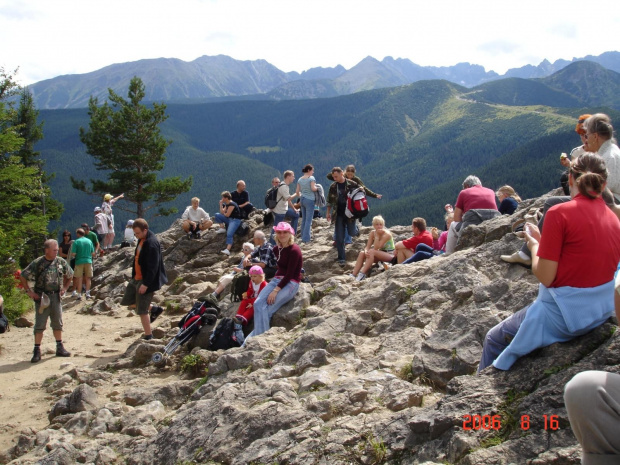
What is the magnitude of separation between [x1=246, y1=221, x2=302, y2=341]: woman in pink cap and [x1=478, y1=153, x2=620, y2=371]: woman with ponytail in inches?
213

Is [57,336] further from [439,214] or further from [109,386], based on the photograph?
[439,214]

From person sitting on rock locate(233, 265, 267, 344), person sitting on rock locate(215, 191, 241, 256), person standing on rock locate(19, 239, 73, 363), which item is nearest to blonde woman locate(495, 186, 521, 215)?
person sitting on rock locate(233, 265, 267, 344)

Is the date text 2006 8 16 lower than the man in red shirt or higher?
lower

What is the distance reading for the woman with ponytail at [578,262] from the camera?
3908mm

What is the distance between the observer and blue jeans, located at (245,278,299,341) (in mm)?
8945

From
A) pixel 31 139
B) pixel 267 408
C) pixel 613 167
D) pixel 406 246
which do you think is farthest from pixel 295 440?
pixel 31 139

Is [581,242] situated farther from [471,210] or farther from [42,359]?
[42,359]

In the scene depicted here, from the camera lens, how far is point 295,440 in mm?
4785

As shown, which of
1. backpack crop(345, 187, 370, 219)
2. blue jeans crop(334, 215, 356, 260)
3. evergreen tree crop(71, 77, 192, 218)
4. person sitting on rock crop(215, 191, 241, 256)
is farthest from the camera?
evergreen tree crop(71, 77, 192, 218)

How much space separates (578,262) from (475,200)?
6.24 meters

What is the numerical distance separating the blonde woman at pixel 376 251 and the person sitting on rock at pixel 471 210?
151cm

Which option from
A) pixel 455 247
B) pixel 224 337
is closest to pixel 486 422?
pixel 224 337

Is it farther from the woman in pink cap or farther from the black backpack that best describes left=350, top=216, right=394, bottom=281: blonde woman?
the black backpack

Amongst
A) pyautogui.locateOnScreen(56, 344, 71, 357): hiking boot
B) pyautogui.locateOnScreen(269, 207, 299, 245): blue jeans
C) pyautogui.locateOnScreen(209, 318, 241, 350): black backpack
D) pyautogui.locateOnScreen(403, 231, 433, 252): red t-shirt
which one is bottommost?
pyautogui.locateOnScreen(56, 344, 71, 357): hiking boot
